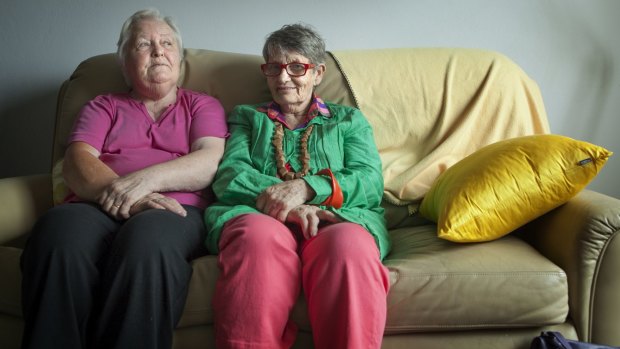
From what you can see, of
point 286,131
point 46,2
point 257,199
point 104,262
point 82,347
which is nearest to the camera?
point 82,347

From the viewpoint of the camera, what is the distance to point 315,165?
1.61 metres

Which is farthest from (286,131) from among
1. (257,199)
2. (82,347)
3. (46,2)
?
(46,2)

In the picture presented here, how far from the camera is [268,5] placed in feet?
7.11

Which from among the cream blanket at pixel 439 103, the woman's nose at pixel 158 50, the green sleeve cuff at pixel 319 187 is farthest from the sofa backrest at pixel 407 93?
the green sleeve cuff at pixel 319 187

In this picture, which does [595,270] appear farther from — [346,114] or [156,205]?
[156,205]

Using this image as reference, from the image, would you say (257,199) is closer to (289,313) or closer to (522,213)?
(289,313)

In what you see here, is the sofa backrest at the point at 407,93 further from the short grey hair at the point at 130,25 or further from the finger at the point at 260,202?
the finger at the point at 260,202

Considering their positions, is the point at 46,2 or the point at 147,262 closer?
the point at 147,262

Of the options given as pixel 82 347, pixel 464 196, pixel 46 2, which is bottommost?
pixel 82 347

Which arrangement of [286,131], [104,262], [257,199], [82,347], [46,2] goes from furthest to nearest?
[46,2] < [286,131] < [257,199] < [104,262] < [82,347]

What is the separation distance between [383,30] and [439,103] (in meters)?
0.50

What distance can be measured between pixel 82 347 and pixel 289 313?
47cm

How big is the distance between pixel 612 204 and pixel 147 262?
1.13 meters

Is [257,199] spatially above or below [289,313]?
above
